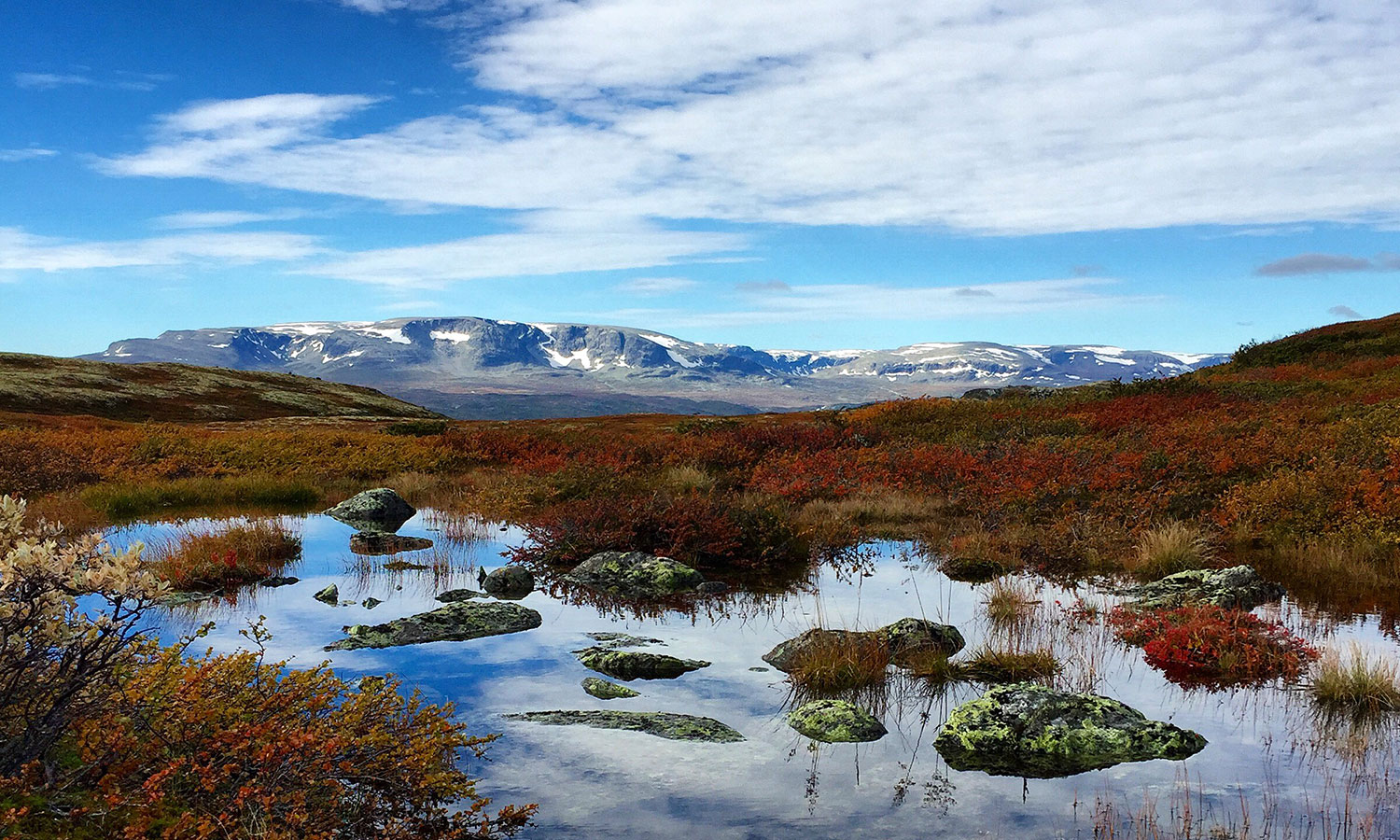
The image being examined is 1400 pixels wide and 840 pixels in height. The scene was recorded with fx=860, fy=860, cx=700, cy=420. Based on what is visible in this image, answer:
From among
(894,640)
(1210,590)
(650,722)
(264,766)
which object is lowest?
(650,722)

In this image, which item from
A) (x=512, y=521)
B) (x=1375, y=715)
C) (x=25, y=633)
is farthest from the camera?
(x=512, y=521)

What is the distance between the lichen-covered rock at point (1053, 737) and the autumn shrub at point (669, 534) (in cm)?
740

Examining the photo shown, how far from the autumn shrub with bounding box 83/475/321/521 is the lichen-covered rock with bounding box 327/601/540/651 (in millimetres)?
11913

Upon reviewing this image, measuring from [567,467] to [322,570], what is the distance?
7.49m

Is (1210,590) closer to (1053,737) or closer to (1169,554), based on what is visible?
(1169,554)

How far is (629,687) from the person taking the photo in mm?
8664

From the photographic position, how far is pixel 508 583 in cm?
1307

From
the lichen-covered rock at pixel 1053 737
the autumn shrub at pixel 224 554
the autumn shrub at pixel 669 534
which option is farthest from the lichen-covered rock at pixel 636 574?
the lichen-covered rock at pixel 1053 737

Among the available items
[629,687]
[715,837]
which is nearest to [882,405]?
[629,687]

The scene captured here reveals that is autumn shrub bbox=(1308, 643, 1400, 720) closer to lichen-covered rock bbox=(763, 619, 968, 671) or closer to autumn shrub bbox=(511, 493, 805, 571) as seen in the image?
lichen-covered rock bbox=(763, 619, 968, 671)

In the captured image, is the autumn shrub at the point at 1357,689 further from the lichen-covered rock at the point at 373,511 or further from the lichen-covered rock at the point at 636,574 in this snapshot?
the lichen-covered rock at the point at 373,511

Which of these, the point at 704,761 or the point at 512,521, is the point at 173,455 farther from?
the point at 704,761

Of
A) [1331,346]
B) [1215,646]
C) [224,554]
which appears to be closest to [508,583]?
[224,554]

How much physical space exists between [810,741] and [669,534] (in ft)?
26.7
